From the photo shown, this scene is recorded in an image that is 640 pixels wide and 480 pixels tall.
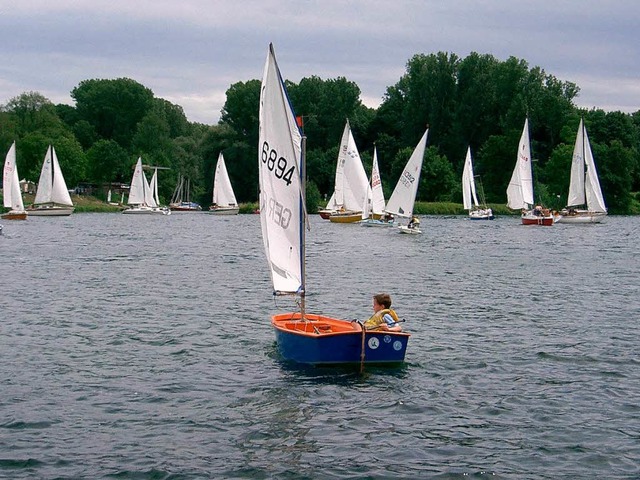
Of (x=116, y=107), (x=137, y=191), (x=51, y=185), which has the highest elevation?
(x=116, y=107)

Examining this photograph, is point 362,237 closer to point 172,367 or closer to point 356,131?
point 172,367

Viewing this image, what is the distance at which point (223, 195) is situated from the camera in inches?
4724

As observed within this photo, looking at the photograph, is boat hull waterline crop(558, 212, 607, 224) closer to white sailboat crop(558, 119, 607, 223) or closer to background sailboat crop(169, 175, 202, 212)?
white sailboat crop(558, 119, 607, 223)

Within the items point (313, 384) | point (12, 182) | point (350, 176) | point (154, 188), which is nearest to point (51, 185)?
point (12, 182)

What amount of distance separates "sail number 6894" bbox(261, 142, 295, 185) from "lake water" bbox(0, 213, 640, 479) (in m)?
4.21

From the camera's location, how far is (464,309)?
97.1ft

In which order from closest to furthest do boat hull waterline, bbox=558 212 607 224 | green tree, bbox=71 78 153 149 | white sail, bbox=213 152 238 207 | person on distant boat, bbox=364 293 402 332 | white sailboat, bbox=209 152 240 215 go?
person on distant boat, bbox=364 293 402 332 → boat hull waterline, bbox=558 212 607 224 → white sail, bbox=213 152 238 207 → white sailboat, bbox=209 152 240 215 → green tree, bbox=71 78 153 149

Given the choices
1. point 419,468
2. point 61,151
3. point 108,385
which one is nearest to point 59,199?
point 61,151

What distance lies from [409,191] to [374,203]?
16.4 meters

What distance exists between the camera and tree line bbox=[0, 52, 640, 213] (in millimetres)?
121062

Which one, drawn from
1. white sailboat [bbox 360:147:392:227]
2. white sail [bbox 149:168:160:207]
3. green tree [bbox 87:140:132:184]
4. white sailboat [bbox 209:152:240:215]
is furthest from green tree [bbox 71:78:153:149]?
white sailboat [bbox 360:147:392:227]

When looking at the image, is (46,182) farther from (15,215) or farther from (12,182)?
(15,215)

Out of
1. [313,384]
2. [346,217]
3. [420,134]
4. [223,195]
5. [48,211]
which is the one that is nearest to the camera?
[313,384]

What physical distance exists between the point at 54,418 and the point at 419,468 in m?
6.59
